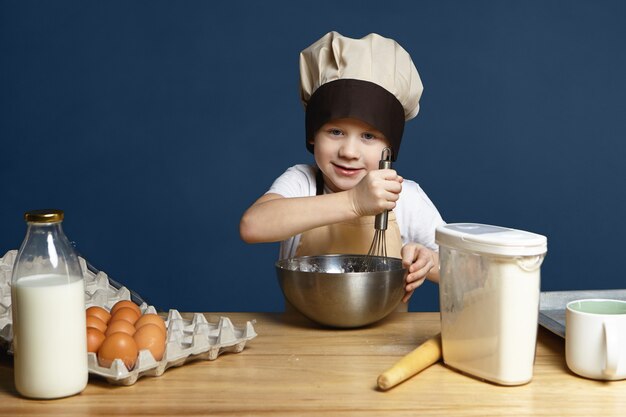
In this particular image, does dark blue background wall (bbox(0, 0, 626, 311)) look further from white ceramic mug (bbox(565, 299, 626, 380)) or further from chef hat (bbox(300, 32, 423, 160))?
white ceramic mug (bbox(565, 299, 626, 380))

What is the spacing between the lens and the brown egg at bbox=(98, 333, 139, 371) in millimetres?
1104

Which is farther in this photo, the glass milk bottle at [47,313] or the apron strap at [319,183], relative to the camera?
the apron strap at [319,183]

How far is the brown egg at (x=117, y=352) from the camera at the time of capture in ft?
3.62

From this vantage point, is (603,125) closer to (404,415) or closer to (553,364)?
(553,364)

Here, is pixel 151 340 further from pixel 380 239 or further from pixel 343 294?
pixel 380 239

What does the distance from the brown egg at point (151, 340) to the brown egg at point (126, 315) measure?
2.3 inches

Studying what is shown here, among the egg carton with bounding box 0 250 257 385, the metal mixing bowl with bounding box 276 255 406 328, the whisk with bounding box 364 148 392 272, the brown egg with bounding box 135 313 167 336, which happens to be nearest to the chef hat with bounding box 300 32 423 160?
the whisk with bounding box 364 148 392 272

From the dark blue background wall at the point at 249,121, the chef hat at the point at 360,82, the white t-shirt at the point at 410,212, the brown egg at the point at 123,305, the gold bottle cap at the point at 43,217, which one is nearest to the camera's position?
the gold bottle cap at the point at 43,217

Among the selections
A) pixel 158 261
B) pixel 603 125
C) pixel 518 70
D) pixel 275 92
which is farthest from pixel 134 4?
pixel 603 125

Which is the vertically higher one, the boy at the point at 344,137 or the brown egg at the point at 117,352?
the boy at the point at 344,137

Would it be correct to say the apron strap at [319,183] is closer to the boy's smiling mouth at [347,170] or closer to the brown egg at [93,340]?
the boy's smiling mouth at [347,170]

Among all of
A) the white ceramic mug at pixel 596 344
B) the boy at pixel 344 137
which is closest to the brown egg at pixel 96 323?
the boy at pixel 344 137

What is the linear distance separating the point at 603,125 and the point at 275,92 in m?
1.16

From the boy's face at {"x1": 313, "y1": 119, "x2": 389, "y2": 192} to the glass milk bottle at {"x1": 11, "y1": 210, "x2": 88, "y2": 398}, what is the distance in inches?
29.3
